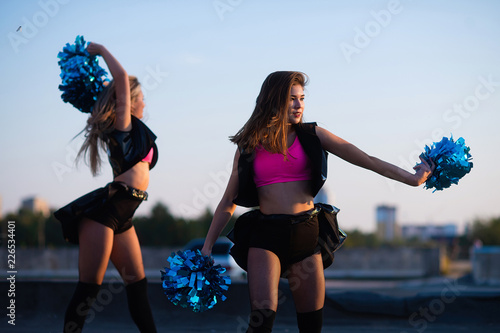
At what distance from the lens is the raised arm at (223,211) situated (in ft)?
11.3

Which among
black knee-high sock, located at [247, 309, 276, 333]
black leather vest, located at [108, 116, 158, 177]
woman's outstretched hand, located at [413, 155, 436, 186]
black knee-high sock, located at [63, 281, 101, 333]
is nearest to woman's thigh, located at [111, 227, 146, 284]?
black knee-high sock, located at [63, 281, 101, 333]

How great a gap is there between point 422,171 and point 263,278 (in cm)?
116

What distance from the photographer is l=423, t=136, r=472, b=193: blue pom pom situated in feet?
11.7

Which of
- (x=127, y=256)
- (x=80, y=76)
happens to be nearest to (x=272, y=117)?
(x=127, y=256)

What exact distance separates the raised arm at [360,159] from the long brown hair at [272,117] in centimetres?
24

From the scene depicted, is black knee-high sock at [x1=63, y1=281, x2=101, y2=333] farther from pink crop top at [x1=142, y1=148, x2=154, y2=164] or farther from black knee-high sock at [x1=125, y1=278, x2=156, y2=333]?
pink crop top at [x1=142, y1=148, x2=154, y2=164]

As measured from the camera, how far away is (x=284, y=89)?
338 centimetres

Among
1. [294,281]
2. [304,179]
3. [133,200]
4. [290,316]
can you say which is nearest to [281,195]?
[304,179]

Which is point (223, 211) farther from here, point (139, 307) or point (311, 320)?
point (139, 307)

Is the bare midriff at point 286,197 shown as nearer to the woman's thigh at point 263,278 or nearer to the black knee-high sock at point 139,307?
the woman's thigh at point 263,278

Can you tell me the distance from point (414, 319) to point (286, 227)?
3.82 m

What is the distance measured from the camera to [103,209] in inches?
145

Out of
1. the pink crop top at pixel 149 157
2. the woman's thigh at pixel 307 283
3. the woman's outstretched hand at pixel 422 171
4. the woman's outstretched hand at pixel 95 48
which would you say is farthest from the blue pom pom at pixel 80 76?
the woman's outstretched hand at pixel 422 171

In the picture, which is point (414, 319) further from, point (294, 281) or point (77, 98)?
point (77, 98)
